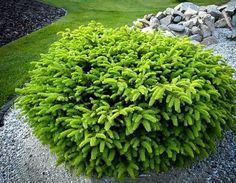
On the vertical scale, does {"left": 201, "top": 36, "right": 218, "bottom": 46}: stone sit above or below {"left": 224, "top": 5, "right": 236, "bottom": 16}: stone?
below

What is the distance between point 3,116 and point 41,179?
1849 mm

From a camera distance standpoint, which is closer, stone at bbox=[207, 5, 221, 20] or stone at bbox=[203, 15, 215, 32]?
stone at bbox=[203, 15, 215, 32]

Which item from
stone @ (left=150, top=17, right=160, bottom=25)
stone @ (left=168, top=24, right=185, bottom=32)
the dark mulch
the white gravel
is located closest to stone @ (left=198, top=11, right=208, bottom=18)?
stone @ (left=168, top=24, right=185, bottom=32)

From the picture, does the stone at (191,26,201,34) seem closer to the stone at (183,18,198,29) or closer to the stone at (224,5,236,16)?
the stone at (183,18,198,29)

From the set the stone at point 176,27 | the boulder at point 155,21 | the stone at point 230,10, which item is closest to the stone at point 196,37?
the stone at point 176,27

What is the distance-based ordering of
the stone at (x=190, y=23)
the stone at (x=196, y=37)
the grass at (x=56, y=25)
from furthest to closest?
the stone at (x=190, y=23), the stone at (x=196, y=37), the grass at (x=56, y=25)

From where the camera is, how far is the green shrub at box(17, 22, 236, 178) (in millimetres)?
3482

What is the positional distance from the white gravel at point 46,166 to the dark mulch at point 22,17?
4.60m

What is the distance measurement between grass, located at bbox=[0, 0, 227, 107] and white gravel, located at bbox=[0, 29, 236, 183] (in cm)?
144

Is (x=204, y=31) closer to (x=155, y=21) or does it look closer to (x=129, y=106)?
(x=155, y=21)

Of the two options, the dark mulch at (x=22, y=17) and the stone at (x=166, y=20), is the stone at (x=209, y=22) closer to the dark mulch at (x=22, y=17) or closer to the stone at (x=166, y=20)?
the stone at (x=166, y=20)

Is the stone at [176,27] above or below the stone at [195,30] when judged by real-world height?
below

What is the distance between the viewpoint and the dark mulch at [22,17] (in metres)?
9.98

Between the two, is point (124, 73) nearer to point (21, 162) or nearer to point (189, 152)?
point (189, 152)
